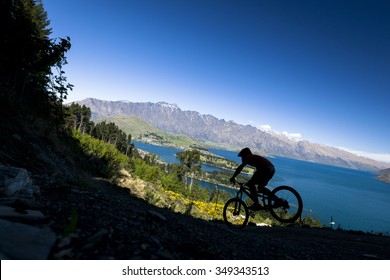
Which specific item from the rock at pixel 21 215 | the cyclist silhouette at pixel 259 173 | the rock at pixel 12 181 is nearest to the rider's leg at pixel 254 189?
the cyclist silhouette at pixel 259 173

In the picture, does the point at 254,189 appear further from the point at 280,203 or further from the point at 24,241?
the point at 24,241

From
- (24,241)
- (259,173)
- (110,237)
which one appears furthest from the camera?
(259,173)

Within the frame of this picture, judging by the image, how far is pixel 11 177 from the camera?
6711 millimetres

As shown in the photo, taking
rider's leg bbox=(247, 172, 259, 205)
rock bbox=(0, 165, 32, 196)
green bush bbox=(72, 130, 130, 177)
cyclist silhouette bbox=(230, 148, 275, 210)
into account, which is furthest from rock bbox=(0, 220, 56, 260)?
green bush bbox=(72, 130, 130, 177)

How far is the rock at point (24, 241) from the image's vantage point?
401 cm

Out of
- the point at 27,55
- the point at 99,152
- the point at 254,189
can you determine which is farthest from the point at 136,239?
the point at 99,152

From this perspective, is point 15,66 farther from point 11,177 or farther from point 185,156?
point 185,156

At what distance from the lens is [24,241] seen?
427cm

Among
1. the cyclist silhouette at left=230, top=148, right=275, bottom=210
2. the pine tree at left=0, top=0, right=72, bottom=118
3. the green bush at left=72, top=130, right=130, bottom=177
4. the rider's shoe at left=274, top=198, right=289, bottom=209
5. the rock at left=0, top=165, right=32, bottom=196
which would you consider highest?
the pine tree at left=0, top=0, right=72, bottom=118

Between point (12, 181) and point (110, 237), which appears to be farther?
point (12, 181)

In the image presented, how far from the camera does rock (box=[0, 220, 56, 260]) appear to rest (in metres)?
4.01

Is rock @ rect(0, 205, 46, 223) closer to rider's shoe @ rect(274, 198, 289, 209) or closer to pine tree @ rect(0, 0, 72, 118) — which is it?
rider's shoe @ rect(274, 198, 289, 209)

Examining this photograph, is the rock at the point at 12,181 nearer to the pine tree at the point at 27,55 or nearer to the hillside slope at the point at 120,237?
the hillside slope at the point at 120,237

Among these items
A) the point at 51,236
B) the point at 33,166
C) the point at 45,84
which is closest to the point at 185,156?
the point at 45,84
